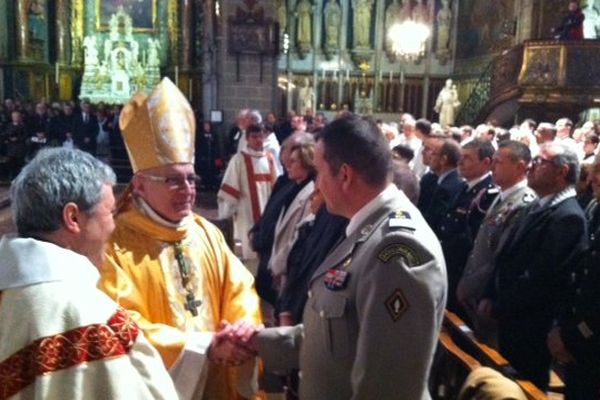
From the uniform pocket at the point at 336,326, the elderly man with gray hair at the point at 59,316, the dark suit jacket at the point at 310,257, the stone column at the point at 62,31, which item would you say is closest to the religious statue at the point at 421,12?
the stone column at the point at 62,31

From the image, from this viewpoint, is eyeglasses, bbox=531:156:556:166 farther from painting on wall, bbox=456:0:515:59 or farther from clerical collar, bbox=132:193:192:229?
painting on wall, bbox=456:0:515:59

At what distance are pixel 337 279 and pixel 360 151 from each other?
1.27ft

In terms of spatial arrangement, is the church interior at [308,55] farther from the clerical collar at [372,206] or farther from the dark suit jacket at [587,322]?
the clerical collar at [372,206]

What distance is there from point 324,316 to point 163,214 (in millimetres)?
1036

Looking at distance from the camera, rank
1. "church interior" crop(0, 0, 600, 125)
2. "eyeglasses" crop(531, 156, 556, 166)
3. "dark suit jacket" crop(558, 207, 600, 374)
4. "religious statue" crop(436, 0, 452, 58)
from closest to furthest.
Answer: "dark suit jacket" crop(558, 207, 600, 374) → "eyeglasses" crop(531, 156, 556, 166) → "church interior" crop(0, 0, 600, 125) → "religious statue" crop(436, 0, 452, 58)

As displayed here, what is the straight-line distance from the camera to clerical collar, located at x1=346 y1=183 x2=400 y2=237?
192 centimetres

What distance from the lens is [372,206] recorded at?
1.92 metres

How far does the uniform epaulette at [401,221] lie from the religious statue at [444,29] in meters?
19.2

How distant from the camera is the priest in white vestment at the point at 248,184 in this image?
6250mm

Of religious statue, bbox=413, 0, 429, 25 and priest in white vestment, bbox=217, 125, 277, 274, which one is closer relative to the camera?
priest in white vestment, bbox=217, 125, 277, 274

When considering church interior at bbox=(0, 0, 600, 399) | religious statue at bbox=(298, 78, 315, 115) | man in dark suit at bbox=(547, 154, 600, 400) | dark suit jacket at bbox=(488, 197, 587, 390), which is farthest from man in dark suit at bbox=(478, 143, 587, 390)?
religious statue at bbox=(298, 78, 315, 115)

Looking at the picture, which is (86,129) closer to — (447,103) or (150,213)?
(447,103)

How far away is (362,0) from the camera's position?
19562mm

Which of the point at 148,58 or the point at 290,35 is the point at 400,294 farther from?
the point at 290,35
